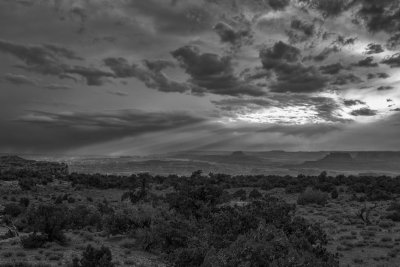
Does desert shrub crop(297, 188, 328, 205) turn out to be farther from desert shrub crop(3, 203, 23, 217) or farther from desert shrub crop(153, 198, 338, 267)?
desert shrub crop(3, 203, 23, 217)

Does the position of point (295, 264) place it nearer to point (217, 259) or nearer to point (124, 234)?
point (217, 259)

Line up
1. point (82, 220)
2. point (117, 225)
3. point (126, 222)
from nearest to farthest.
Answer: point (117, 225)
point (126, 222)
point (82, 220)

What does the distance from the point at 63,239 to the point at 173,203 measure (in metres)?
7.96

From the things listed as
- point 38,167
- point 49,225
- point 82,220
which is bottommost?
point 82,220

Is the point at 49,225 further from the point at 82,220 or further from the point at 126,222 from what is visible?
the point at 82,220

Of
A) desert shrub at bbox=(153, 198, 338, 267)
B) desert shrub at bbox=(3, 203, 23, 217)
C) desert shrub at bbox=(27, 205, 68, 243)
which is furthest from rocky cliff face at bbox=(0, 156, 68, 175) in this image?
desert shrub at bbox=(153, 198, 338, 267)

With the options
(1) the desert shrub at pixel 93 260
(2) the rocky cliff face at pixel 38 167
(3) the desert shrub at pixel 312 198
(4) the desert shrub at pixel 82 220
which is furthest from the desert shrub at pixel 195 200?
(2) the rocky cliff face at pixel 38 167

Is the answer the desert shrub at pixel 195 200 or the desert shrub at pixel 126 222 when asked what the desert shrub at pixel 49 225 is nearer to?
the desert shrub at pixel 126 222

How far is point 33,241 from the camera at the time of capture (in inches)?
806

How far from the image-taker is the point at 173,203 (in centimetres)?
2795

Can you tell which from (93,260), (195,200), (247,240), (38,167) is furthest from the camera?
(38,167)

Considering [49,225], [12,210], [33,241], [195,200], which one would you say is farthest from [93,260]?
[12,210]

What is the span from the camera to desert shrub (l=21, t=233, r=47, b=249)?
798 inches

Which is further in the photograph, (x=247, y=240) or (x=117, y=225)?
(x=117, y=225)
